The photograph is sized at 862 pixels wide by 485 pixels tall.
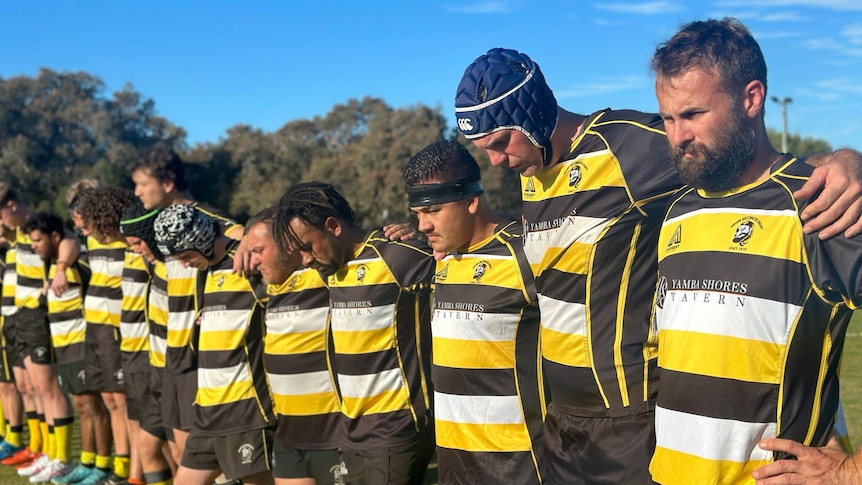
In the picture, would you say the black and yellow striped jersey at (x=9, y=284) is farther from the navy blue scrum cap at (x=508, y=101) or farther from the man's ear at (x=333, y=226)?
the navy blue scrum cap at (x=508, y=101)

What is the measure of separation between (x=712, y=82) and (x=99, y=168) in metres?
47.6

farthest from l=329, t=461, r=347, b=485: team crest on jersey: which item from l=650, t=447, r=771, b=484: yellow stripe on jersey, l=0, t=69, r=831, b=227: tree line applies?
l=0, t=69, r=831, b=227: tree line

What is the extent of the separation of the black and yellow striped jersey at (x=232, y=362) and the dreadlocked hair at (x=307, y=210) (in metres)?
0.62

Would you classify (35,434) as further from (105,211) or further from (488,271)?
(488,271)

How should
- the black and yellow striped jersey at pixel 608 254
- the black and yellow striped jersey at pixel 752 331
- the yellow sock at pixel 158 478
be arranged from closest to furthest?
the black and yellow striped jersey at pixel 752 331, the black and yellow striped jersey at pixel 608 254, the yellow sock at pixel 158 478

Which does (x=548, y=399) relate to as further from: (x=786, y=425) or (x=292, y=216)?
(x=292, y=216)

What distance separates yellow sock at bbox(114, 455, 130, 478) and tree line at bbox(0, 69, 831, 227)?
3546 cm

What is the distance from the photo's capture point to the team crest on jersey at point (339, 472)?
4746mm

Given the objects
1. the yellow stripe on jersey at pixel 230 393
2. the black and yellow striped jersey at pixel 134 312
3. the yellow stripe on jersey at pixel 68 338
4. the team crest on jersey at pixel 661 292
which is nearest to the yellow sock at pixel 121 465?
the black and yellow striped jersey at pixel 134 312

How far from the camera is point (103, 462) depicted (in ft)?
26.7

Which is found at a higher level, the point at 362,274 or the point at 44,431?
the point at 362,274

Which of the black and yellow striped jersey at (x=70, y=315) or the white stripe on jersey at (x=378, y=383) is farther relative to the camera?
the black and yellow striped jersey at (x=70, y=315)

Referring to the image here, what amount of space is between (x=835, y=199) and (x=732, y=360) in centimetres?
51

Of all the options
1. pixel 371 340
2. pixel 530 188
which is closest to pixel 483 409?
pixel 371 340
